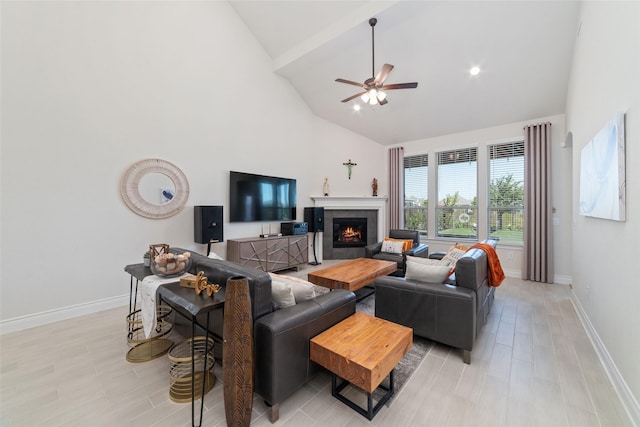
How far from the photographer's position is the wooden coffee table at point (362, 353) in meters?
1.47

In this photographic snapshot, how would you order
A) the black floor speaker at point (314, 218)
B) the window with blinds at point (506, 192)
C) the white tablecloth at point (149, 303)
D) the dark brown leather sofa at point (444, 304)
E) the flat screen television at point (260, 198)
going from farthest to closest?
the black floor speaker at point (314, 218) < the window with blinds at point (506, 192) < the flat screen television at point (260, 198) < the dark brown leather sofa at point (444, 304) < the white tablecloth at point (149, 303)

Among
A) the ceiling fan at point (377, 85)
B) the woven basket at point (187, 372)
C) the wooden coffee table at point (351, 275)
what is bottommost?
the woven basket at point (187, 372)

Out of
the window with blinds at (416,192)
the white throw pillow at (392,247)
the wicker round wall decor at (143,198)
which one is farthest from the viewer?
the window with blinds at (416,192)

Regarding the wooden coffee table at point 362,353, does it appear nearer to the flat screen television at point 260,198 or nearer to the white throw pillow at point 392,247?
the white throw pillow at point 392,247

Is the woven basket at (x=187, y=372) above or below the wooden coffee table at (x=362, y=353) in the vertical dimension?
below

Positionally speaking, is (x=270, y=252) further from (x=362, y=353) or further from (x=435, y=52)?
(x=435, y=52)

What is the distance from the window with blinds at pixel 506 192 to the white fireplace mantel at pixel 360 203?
2284 millimetres

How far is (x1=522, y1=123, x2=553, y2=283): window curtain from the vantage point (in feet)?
15.1

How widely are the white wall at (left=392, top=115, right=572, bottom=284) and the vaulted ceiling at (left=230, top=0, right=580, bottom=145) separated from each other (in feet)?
0.73

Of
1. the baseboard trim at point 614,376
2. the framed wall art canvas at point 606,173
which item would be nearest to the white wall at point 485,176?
the framed wall art canvas at point 606,173

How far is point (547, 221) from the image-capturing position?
461 centimetres

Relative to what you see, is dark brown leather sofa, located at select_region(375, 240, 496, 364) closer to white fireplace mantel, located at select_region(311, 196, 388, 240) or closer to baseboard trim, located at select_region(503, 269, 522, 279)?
baseboard trim, located at select_region(503, 269, 522, 279)

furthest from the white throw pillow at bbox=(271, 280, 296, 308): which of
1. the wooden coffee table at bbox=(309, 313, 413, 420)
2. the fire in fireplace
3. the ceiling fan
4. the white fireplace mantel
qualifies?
the fire in fireplace

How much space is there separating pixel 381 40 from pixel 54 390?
535 cm
